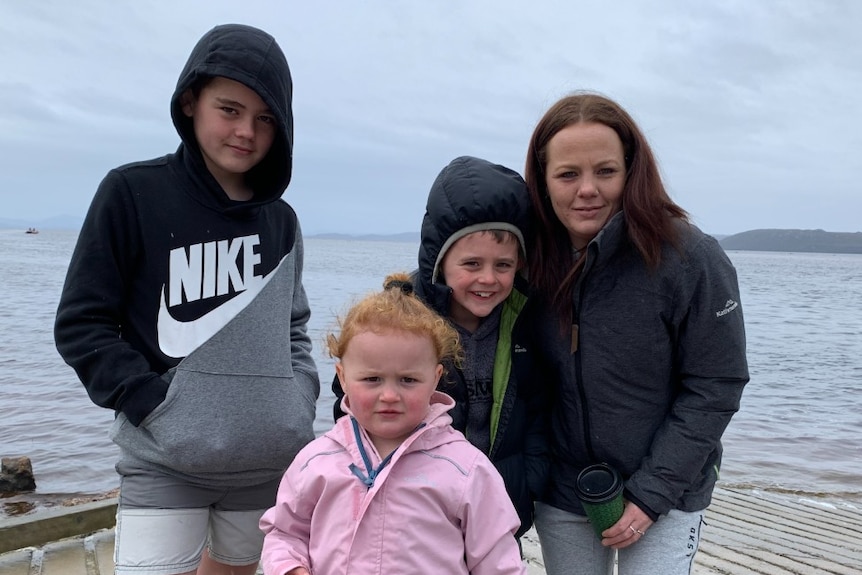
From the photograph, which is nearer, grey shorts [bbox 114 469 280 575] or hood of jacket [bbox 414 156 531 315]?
grey shorts [bbox 114 469 280 575]

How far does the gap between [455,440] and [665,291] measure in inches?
37.2

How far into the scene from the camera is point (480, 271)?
2.67 meters

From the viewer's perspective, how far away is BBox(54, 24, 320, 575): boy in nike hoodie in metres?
2.43

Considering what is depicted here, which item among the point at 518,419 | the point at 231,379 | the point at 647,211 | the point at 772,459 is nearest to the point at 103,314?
the point at 231,379

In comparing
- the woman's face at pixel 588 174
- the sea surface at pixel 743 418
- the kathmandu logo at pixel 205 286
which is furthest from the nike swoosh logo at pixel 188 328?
the woman's face at pixel 588 174

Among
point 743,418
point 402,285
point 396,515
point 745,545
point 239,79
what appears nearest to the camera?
point 396,515

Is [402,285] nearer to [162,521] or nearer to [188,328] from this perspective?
[188,328]

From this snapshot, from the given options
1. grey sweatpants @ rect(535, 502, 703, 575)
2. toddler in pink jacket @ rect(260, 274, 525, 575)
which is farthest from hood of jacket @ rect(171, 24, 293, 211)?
grey sweatpants @ rect(535, 502, 703, 575)

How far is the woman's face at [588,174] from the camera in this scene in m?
2.64

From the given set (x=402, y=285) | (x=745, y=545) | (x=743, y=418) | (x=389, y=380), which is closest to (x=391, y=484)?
(x=389, y=380)

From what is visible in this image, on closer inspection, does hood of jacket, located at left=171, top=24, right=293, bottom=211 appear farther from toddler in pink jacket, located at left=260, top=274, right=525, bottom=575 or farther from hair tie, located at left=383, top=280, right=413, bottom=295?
toddler in pink jacket, located at left=260, top=274, right=525, bottom=575

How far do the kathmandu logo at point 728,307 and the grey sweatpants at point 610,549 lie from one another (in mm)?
778

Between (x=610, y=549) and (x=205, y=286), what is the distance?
191 cm

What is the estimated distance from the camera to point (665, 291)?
2.57 metres
